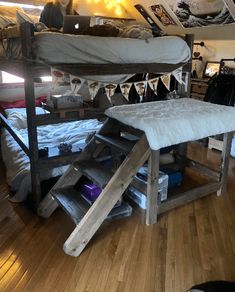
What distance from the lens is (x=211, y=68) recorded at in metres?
4.46

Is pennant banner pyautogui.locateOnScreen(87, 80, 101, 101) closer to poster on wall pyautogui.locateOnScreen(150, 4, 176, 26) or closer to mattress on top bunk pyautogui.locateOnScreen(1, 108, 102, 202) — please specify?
mattress on top bunk pyautogui.locateOnScreen(1, 108, 102, 202)

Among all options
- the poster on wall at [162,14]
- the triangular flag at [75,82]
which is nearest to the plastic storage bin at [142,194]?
the triangular flag at [75,82]

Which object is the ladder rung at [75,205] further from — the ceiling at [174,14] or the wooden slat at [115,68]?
the ceiling at [174,14]

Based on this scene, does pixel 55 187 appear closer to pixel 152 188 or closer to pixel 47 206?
pixel 47 206

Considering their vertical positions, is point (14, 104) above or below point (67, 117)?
below

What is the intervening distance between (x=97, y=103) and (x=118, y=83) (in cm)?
92

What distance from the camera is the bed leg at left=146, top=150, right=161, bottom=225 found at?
214cm

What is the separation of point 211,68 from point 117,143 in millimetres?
2924

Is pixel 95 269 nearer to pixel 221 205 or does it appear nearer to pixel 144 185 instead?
pixel 144 185

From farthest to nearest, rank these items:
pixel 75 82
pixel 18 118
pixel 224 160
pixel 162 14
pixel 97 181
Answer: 1. pixel 162 14
2. pixel 18 118
3. pixel 224 160
4. pixel 75 82
5. pixel 97 181

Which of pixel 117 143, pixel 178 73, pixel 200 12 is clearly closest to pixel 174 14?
pixel 200 12

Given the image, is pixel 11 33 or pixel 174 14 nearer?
pixel 11 33

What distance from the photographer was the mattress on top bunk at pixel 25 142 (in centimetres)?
256

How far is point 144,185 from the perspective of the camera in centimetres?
235
